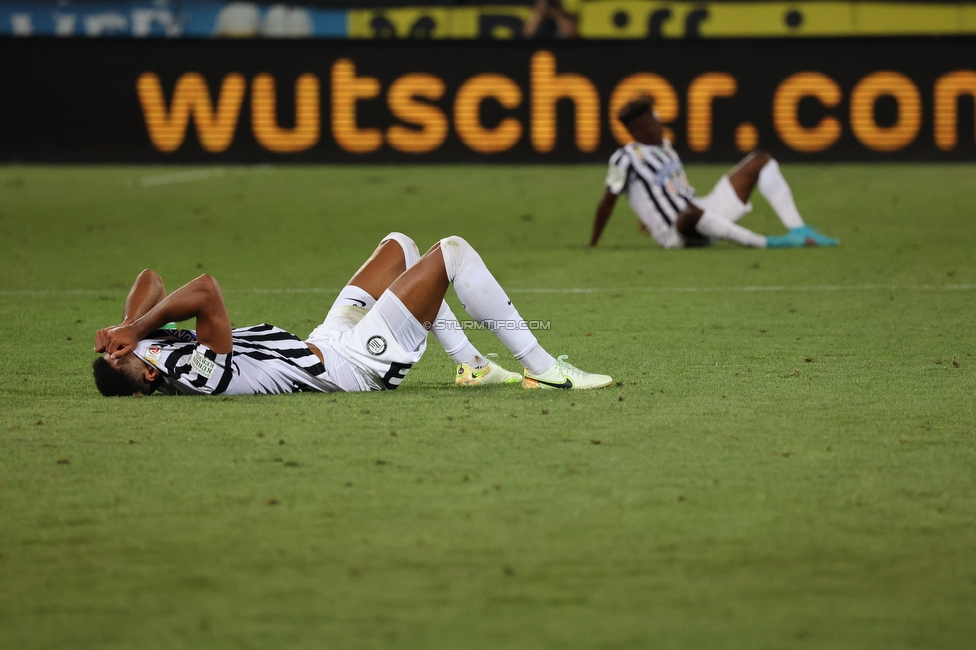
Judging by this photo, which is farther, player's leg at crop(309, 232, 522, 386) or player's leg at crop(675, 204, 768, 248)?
player's leg at crop(675, 204, 768, 248)

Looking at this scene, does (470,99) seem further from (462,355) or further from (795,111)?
(462,355)

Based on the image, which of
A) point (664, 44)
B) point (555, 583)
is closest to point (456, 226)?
point (664, 44)

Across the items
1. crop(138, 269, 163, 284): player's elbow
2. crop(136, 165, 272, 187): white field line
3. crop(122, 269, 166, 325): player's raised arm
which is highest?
crop(138, 269, 163, 284): player's elbow

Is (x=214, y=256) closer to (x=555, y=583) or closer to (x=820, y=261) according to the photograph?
(x=820, y=261)

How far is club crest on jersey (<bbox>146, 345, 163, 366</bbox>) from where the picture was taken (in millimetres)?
5651

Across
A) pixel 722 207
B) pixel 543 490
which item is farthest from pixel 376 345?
pixel 722 207

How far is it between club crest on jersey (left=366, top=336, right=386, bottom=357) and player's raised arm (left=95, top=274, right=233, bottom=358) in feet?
2.00

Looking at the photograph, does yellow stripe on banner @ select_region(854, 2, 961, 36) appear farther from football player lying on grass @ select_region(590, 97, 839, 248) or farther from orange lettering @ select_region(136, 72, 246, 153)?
football player lying on grass @ select_region(590, 97, 839, 248)

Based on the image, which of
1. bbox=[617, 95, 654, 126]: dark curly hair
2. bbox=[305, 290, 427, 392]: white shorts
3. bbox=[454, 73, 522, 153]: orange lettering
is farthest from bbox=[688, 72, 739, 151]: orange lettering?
bbox=[305, 290, 427, 392]: white shorts

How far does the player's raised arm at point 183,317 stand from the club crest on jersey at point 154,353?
9 centimetres

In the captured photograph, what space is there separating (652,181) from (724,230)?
30.6 inches

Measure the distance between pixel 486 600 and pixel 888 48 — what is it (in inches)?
657

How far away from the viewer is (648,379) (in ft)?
21.0

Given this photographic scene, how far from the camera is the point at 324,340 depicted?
5.94 meters
